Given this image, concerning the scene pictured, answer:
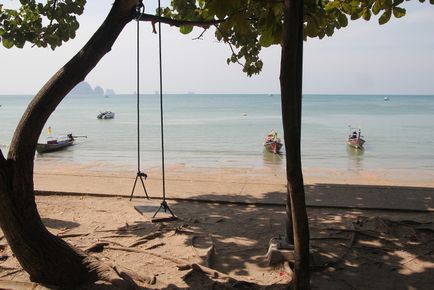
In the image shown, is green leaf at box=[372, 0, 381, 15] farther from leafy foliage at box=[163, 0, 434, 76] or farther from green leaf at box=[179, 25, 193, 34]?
green leaf at box=[179, 25, 193, 34]

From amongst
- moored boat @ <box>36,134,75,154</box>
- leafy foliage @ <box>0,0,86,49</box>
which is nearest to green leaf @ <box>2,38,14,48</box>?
leafy foliage @ <box>0,0,86,49</box>

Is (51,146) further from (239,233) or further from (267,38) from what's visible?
(267,38)

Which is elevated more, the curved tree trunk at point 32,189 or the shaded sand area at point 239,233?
the curved tree trunk at point 32,189

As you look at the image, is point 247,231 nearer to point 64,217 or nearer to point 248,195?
point 248,195

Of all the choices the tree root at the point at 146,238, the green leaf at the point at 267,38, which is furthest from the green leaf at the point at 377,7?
the tree root at the point at 146,238

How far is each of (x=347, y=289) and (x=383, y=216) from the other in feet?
9.80

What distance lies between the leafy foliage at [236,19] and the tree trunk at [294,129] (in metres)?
0.15

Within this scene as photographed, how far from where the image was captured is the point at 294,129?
9.18 feet

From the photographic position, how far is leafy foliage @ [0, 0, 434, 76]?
9.39 ft

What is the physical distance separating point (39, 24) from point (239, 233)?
493 centimetres

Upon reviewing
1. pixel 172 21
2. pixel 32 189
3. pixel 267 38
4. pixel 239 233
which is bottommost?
pixel 239 233

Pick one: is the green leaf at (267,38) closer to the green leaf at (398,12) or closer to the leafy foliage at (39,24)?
the green leaf at (398,12)

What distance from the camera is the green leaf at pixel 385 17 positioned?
3.81 meters

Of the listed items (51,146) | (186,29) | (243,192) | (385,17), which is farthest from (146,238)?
(51,146)
